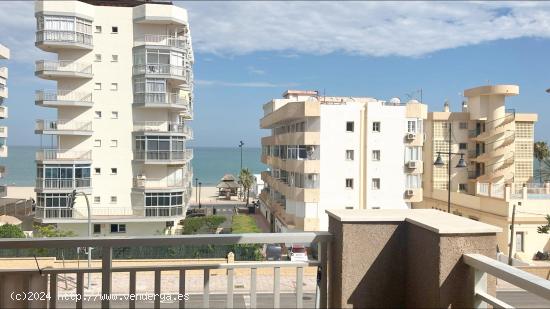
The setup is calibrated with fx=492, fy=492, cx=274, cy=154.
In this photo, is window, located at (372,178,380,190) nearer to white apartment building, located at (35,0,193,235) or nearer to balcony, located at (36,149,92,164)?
white apartment building, located at (35,0,193,235)

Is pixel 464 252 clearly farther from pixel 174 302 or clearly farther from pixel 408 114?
pixel 408 114

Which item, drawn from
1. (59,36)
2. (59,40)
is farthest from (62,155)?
(59,36)

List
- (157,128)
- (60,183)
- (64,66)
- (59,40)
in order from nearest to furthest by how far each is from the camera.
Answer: (59,40), (60,183), (64,66), (157,128)

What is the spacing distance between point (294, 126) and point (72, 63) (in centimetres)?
1254

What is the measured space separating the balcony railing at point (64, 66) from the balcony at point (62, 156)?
4329 millimetres

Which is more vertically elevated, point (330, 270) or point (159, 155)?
point (159, 155)

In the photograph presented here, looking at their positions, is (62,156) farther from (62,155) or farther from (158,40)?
(158,40)

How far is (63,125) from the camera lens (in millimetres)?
26625

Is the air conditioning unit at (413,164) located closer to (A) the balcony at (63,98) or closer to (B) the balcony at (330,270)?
(A) the balcony at (63,98)

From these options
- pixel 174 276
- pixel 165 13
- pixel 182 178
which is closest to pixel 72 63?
pixel 165 13

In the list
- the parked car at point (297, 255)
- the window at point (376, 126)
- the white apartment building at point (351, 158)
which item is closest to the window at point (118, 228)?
the white apartment building at point (351, 158)

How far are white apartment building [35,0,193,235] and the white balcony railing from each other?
0.17 ft

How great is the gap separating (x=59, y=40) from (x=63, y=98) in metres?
3.04

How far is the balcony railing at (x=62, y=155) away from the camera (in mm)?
26281
